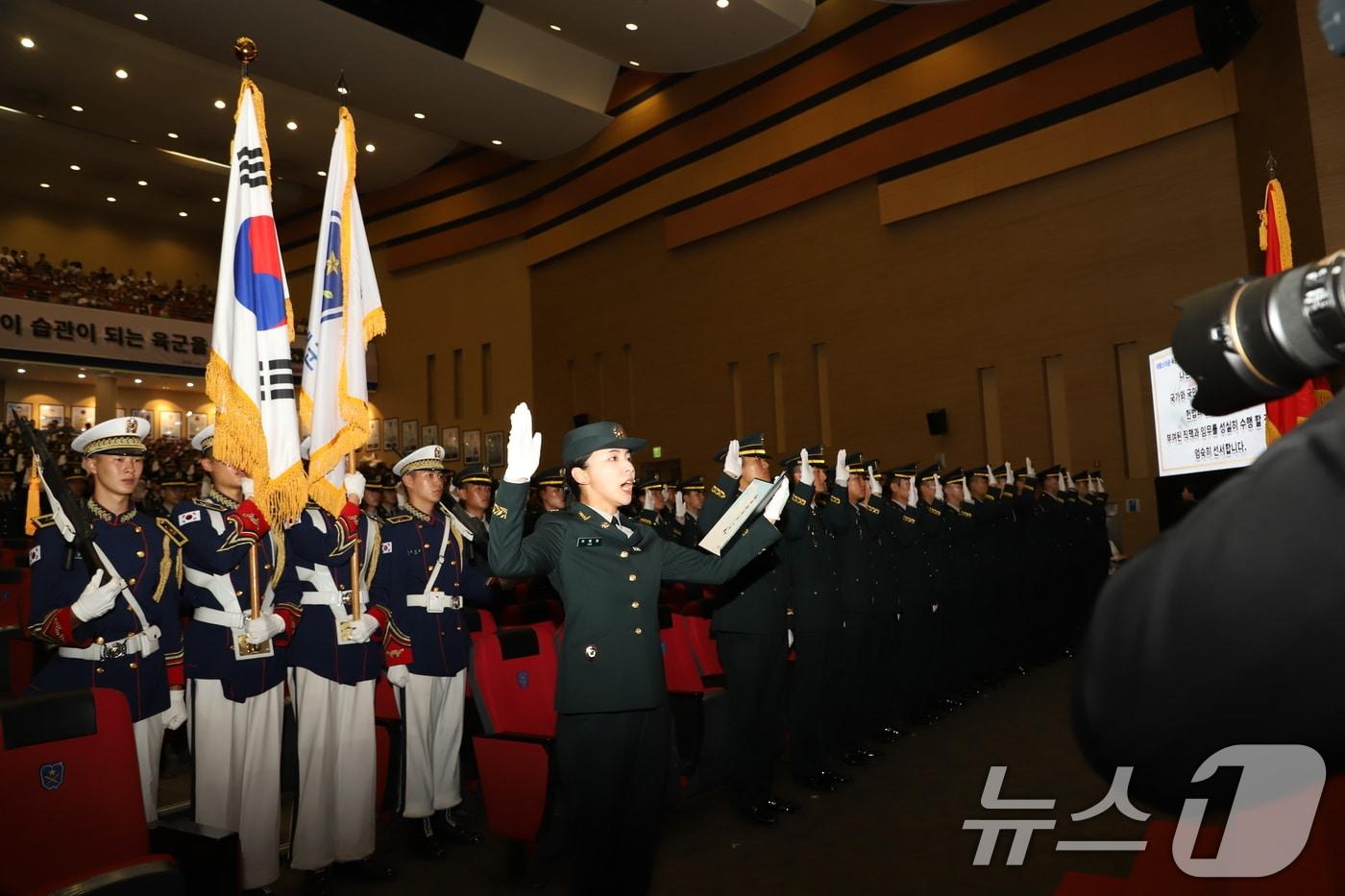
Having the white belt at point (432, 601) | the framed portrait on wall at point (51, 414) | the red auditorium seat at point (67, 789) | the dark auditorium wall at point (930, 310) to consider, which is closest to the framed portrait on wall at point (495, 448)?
the dark auditorium wall at point (930, 310)

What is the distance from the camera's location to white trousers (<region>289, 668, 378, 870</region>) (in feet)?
10.6

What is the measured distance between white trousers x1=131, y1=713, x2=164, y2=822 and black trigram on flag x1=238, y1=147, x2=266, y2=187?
2.07 m

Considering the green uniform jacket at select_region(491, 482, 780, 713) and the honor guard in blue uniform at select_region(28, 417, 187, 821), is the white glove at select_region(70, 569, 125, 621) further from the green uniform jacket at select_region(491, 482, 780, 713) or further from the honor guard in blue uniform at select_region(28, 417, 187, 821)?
the green uniform jacket at select_region(491, 482, 780, 713)

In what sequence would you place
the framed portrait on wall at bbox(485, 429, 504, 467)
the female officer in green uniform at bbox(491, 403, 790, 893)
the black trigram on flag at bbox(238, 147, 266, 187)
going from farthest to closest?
the framed portrait on wall at bbox(485, 429, 504, 467)
the black trigram on flag at bbox(238, 147, 266, 187)
the female officer in green uniform at bbox(491, 403, 790, 893)

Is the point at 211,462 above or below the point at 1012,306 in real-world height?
below

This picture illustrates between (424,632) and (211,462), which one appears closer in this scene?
(211,462)

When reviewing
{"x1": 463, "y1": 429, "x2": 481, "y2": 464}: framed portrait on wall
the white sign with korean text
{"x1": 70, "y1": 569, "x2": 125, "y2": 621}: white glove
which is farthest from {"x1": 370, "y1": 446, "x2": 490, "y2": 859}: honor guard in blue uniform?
{"x1": 463, "y1": 429, "x2": 481, "y2": 464}: framed portrait on wall

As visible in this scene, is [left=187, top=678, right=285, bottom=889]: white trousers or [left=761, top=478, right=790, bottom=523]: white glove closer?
[left=761, top=478, right=790, bottom=523]: white glove

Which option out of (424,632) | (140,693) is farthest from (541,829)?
(140,693)

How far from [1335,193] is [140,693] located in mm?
7006

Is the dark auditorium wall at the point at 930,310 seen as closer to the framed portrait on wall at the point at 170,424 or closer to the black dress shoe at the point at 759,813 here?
the black dress shoe at the point at 759,813

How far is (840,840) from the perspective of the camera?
11.8ft

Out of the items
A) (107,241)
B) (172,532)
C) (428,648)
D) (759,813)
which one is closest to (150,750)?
(172,532)

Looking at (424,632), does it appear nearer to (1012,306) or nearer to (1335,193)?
(1335,193)
